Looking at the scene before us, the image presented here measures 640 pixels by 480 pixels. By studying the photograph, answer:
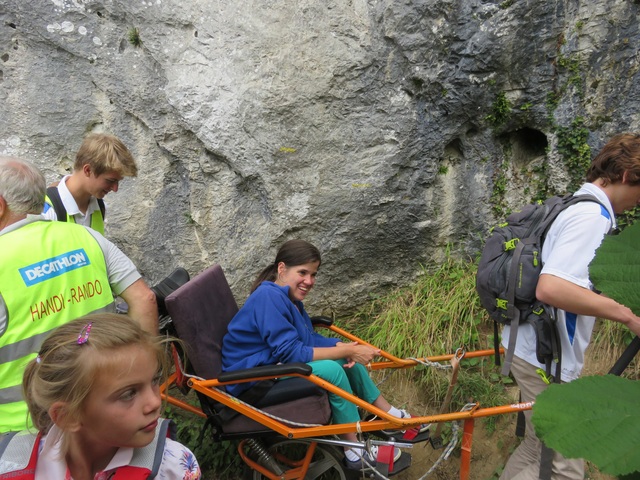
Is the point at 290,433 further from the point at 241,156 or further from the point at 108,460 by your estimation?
the point at 241,156

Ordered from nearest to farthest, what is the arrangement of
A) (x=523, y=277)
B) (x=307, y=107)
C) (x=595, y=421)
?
(x=595, y=421) → (x=523, y=277) → (x=307, y=107)

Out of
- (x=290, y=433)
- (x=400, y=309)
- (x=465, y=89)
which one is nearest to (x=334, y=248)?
(x=400, y=309)

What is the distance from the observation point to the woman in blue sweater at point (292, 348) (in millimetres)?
2596

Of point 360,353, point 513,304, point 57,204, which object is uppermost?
point 57,204

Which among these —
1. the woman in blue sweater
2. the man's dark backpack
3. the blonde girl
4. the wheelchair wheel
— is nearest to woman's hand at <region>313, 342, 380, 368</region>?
the woman in blue sweater

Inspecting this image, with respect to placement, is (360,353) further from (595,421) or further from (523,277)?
(595,421)

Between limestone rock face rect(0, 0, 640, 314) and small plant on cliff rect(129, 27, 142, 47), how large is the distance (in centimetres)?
4

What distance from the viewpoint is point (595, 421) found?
55cm

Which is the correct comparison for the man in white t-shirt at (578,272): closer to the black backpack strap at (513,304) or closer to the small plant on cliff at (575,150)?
the black backpack strap at (513,304)

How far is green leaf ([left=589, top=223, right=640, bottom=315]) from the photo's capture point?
0.64 meters

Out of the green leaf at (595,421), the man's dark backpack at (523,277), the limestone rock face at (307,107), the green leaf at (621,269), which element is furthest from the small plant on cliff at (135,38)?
the green leaf at (595,421)

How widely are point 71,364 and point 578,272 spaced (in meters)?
1.83

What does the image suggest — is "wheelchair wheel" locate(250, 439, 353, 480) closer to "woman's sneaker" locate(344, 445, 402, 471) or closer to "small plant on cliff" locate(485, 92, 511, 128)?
"woman's sneaker" locate(344, 445, 402, 471)

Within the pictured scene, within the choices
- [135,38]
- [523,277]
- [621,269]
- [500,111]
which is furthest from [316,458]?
[135,38]
